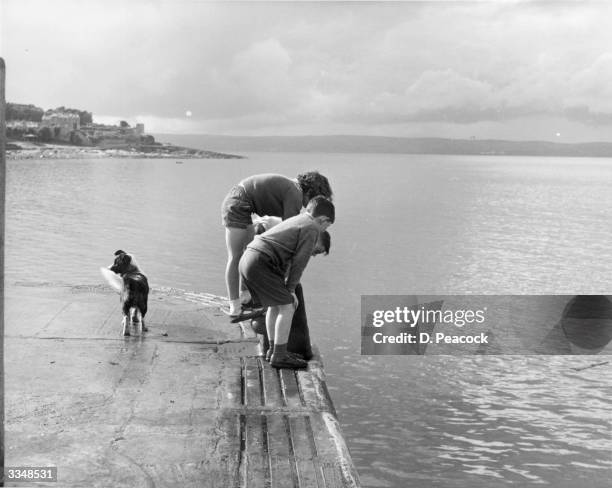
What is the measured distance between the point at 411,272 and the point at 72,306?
526 inches

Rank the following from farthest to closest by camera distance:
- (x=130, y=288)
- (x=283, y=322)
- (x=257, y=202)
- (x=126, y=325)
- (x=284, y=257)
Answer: (x=126, y=325) < (x=130, y=288) < (x=257, y=202) < (x=283, y=322) < (x=284, y=257)

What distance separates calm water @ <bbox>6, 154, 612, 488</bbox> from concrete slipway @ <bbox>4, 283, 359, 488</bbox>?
169cm

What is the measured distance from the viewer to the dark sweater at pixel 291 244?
612 centimetres

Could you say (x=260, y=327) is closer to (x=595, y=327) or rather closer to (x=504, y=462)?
(x=504, y=462)

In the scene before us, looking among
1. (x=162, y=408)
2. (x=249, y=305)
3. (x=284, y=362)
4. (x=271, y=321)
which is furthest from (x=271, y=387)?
(x=249, y=305)

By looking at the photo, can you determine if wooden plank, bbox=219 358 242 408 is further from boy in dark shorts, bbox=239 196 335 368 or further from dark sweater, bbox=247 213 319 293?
dark sweater, bbox=247 213 319 293

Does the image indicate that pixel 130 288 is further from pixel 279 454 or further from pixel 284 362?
pixel 279 454

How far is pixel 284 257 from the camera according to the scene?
6258 mm

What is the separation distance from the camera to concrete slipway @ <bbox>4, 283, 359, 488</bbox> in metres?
4.54

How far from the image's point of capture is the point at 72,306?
8.63 m

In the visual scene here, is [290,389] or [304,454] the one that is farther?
[290,389]

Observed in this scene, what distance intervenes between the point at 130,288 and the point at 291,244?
2.21m

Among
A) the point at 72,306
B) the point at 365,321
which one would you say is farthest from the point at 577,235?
the point at 72,306

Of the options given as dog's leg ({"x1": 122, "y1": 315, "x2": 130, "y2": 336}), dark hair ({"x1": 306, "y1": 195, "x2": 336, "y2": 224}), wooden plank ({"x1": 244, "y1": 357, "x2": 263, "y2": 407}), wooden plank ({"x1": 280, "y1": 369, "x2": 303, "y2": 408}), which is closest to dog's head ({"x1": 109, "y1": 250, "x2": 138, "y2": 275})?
dog's leg ({"x1": 122, "y1": 315, "x2": 130, "y2": 336})
